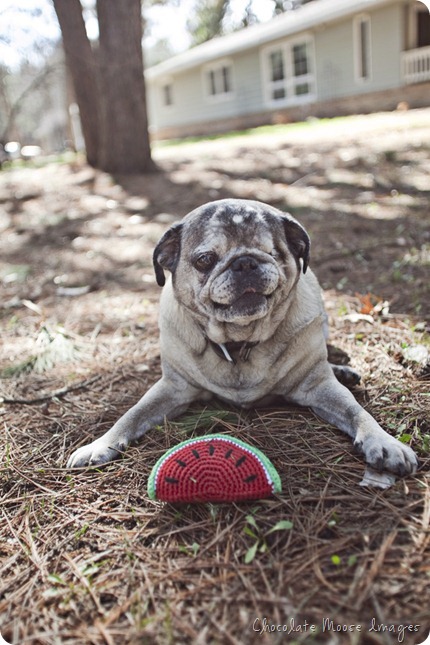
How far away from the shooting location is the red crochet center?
1.93m

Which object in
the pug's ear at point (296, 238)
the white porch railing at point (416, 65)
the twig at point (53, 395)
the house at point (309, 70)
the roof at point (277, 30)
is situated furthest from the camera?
the roof at point (277, 30)

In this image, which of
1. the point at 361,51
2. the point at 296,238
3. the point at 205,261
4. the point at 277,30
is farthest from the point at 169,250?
the point at 277,30

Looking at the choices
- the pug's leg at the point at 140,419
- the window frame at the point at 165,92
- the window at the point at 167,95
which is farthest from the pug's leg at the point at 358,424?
the window at the point at 167,95

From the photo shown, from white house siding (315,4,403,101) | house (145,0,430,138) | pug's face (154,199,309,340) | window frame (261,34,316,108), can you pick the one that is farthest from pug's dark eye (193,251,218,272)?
window frame (261,34,316,108)

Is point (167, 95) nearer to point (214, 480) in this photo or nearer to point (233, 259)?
point (233, 259)

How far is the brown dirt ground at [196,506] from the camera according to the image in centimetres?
151

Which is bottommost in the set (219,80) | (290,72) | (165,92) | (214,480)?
(214,480)

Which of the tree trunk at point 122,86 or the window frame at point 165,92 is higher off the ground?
the window frame at point 165,92

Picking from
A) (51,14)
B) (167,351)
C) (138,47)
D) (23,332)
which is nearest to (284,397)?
(167,351)

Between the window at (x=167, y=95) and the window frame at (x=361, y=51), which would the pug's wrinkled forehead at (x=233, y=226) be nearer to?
the window frame at (x=361, y=51)

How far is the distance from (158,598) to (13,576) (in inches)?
21.6

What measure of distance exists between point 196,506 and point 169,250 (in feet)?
4.34

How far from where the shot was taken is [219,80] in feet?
81.0

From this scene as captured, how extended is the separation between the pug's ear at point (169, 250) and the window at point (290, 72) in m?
20.1
